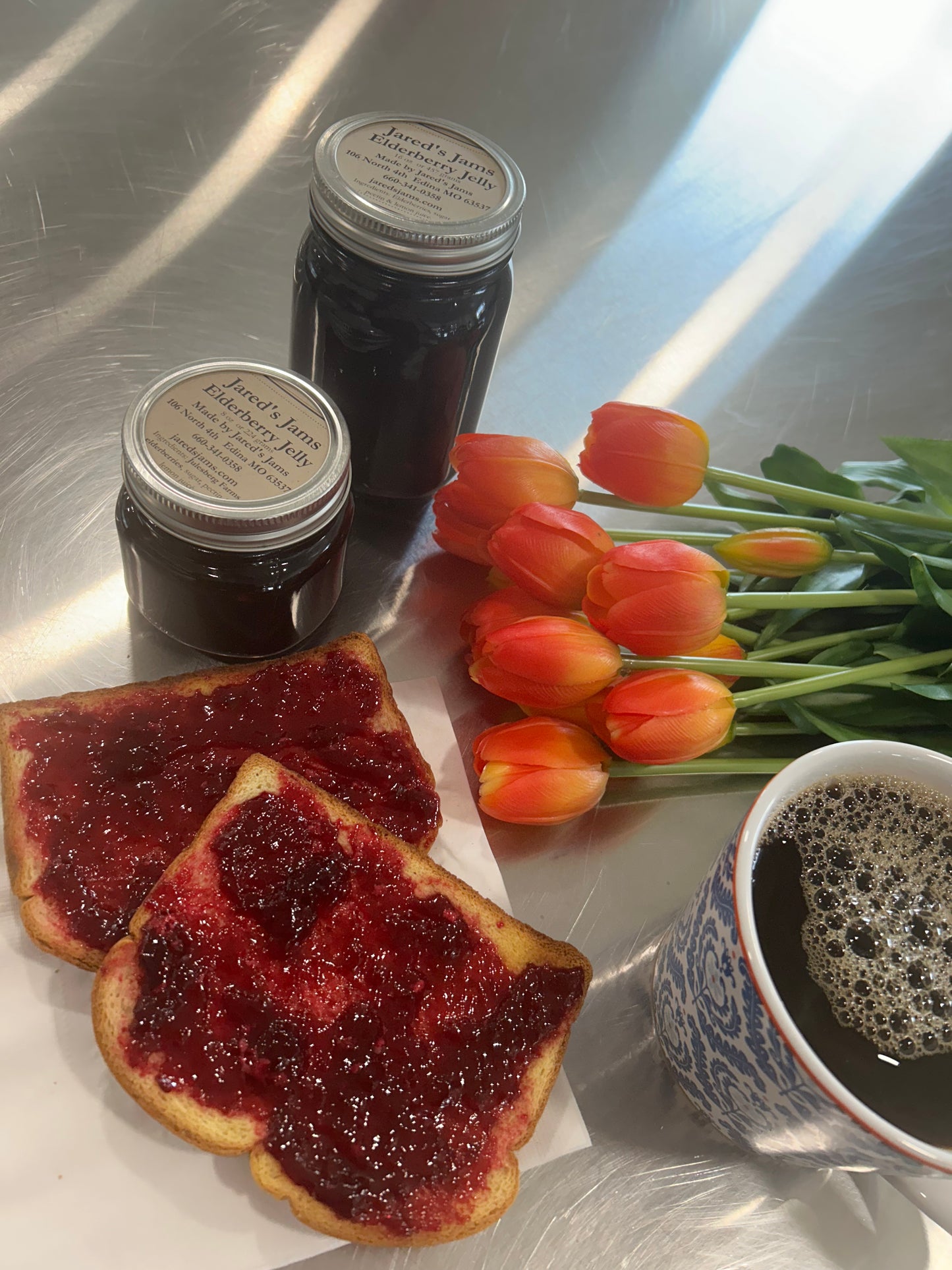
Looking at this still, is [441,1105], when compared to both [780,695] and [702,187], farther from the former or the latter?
Result: [702,187]

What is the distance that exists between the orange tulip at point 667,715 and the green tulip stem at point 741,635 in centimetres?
14

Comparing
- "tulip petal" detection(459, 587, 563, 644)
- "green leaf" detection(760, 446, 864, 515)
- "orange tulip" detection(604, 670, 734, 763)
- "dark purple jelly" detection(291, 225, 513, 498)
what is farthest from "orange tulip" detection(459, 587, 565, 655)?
"green leaf" detection(760, 446, 864, 515)

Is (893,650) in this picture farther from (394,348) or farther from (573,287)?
(573,287)

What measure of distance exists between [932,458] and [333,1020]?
Answer: 0.80 meters

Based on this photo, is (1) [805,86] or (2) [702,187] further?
(1) [805,86]

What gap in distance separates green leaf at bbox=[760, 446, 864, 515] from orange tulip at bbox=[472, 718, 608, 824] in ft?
1.27

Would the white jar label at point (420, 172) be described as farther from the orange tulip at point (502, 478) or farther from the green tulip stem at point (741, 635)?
the green tulip stem at point (741, 635)

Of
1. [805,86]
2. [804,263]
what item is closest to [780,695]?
[804,263]

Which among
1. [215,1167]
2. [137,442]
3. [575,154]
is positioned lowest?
[215,1167]

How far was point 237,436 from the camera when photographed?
0.84m

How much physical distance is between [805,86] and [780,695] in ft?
4.37

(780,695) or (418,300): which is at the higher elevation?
(418,300)

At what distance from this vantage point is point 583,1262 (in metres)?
0.79

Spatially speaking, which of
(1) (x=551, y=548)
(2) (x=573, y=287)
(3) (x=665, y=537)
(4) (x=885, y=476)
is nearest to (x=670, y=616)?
(1) (x=551, y=548)
